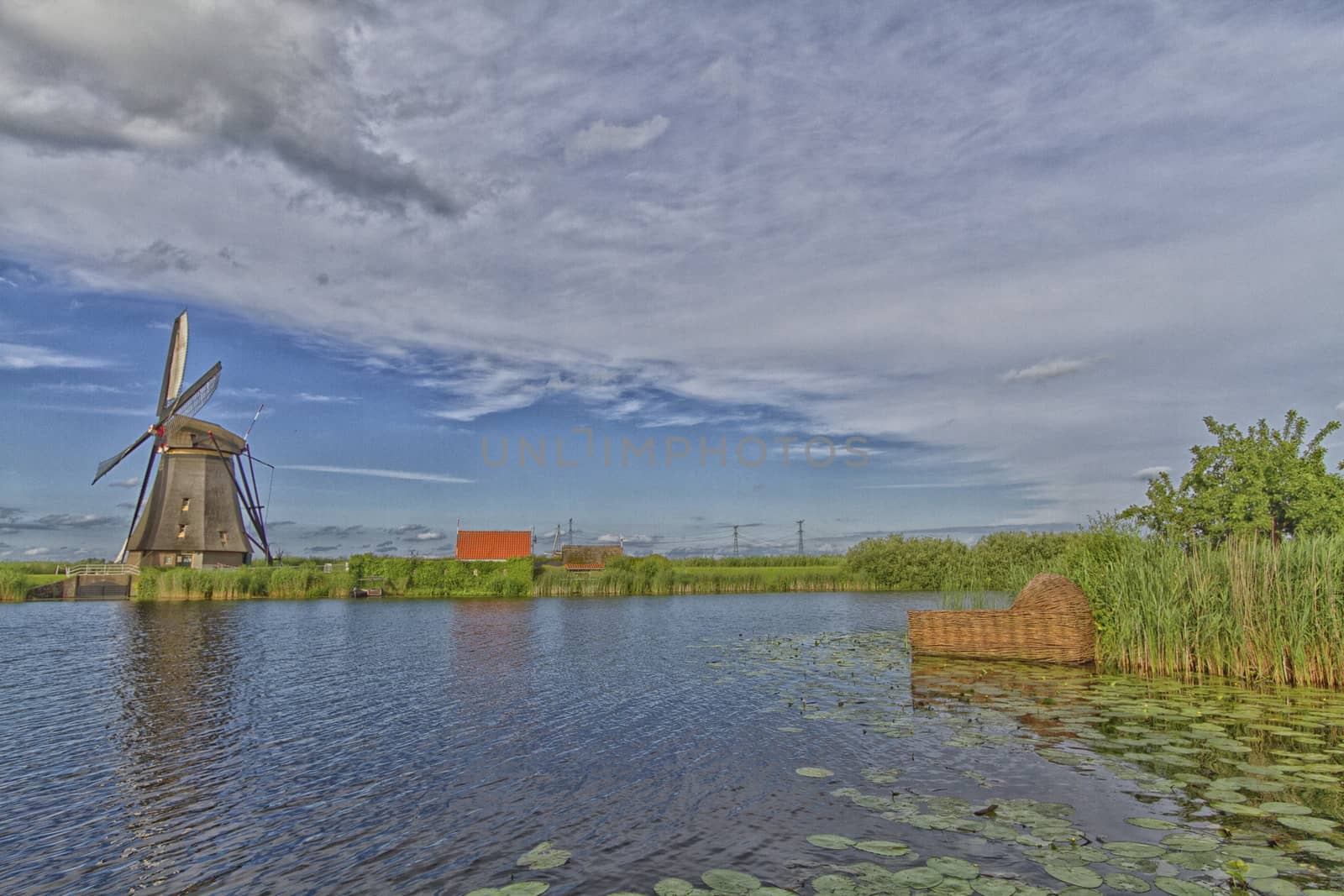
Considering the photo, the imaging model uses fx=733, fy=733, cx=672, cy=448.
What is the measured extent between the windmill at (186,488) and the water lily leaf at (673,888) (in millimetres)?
55990

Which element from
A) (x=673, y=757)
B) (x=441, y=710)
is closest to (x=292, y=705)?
(x=441, y=710)

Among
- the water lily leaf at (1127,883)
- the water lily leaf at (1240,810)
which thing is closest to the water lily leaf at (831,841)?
the water lily leaf at (1127,883)

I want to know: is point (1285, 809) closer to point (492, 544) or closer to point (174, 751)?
point (174, 751)

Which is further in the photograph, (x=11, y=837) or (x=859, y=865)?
(x=11, y=837)

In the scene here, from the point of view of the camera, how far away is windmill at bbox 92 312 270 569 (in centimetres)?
5131

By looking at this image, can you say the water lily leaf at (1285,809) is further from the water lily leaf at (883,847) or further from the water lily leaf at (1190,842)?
the water lily leaf at (883,847)

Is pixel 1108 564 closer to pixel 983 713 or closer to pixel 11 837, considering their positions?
pixel 983 713

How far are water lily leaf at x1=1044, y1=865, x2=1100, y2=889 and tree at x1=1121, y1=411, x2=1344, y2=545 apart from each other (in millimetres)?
15624

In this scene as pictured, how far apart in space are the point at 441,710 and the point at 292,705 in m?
3.05

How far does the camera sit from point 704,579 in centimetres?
5062

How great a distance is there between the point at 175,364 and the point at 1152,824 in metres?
66.3

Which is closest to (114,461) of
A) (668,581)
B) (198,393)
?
(198,393)

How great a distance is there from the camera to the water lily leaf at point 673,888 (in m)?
5.70

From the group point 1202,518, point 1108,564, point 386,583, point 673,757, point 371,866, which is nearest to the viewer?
point 371,866
